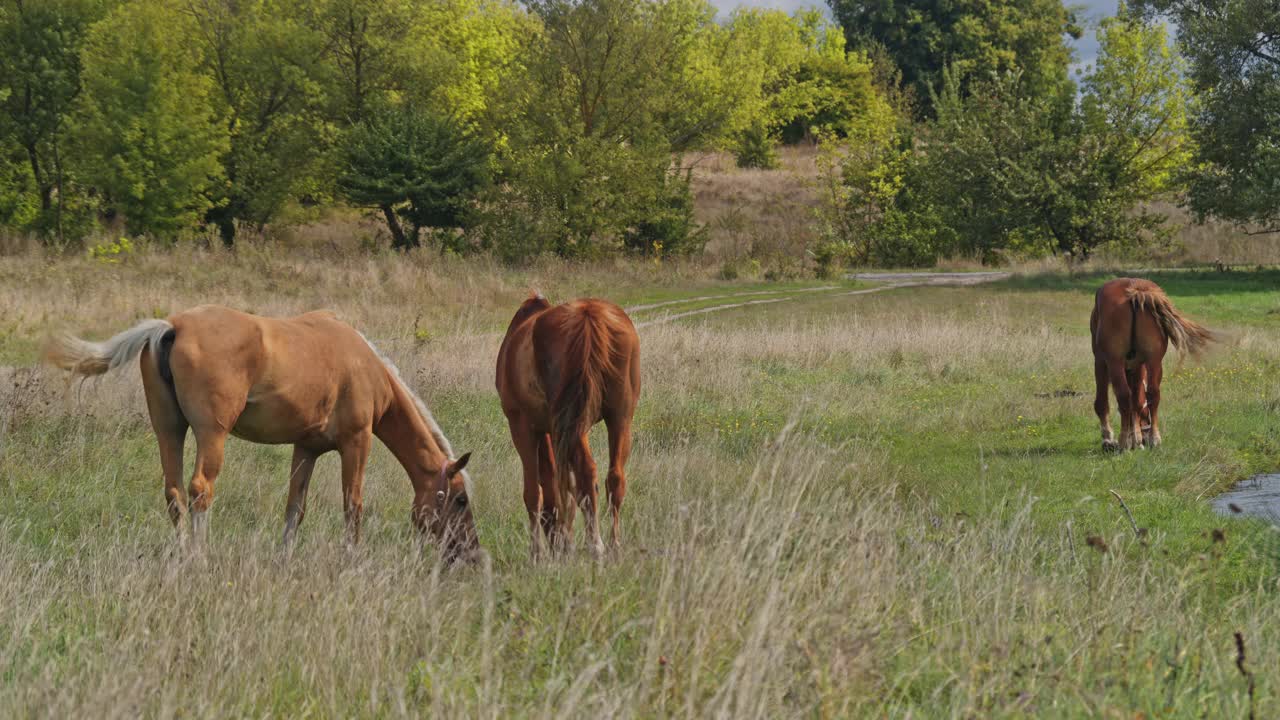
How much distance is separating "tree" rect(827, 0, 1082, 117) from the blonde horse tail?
5979cm

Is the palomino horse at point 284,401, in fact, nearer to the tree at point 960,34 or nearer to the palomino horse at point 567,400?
the palomino horse at point 567,400

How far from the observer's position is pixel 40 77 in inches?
1519

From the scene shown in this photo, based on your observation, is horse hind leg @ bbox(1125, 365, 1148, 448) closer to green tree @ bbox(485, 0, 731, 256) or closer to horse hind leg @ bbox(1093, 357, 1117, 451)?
horse hind leg @ bbox(1093, 357, 1117, 451)

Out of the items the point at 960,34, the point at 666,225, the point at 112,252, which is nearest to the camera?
the point at 112,252

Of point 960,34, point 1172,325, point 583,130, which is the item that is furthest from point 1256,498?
point 960,34

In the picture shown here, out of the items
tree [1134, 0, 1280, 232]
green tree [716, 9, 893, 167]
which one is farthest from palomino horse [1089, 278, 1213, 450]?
green tree [716, 9, 893, 167]

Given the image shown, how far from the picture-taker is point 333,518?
26.1 feet

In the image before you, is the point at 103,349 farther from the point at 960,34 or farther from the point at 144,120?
the point at 960,34

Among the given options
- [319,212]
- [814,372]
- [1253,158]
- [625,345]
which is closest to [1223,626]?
[625,345]

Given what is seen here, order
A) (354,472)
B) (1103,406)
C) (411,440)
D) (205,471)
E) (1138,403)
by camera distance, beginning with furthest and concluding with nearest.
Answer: (1103,406) → (1138,403) → (411,440) → (354,472) → (205,471)

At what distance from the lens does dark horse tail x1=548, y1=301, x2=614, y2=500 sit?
6445 millimetres

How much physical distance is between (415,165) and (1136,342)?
106 ft

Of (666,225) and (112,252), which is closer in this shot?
(112,252)

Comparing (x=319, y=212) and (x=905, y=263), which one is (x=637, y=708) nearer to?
(x=905, y=263)
